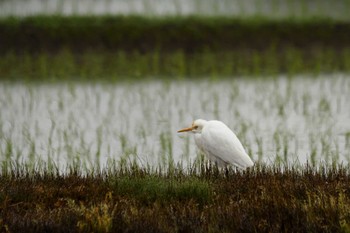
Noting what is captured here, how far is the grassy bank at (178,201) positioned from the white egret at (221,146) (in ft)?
0.63

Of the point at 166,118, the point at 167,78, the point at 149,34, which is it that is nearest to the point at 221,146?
the point at 166,118

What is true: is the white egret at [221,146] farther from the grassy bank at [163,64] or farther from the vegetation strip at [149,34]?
the vegetation strip at [149,34]

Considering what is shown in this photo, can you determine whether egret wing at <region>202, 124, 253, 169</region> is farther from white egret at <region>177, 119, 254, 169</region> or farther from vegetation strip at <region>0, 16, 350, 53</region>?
vegetation strip at <region>0, 16, 350, 53</region>

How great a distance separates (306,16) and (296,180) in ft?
35.1

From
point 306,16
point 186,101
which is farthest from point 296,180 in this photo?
point 306,16

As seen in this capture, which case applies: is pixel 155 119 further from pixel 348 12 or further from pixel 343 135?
pixel 348 12

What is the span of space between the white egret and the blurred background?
0.90 meters

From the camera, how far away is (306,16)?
18906mm

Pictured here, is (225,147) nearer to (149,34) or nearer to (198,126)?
(198,126)

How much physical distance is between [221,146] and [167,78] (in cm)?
634

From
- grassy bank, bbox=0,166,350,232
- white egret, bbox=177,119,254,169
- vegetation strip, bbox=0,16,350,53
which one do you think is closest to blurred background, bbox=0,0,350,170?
vegetation strip, bbox=0,16,350,53

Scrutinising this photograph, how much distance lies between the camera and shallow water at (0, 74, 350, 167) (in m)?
11.1

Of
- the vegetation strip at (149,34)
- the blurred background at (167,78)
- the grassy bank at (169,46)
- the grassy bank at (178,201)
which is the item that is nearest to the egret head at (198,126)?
the blurred background at (167,78)

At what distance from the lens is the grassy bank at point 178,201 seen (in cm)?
722
